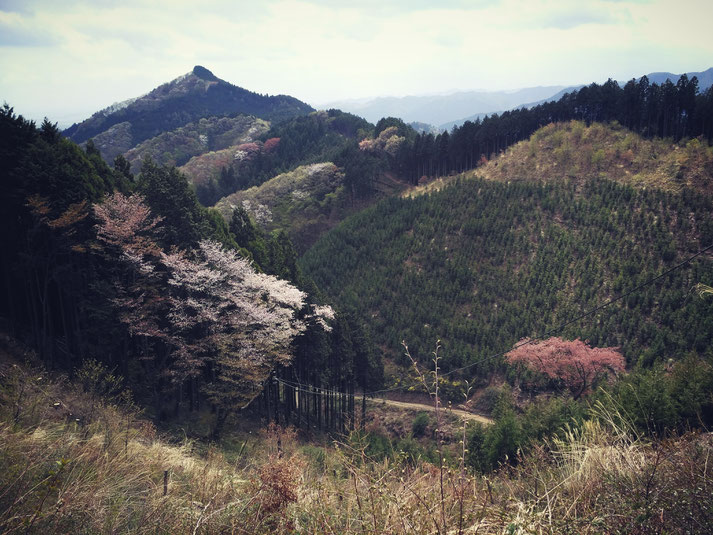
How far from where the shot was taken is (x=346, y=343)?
24672mm

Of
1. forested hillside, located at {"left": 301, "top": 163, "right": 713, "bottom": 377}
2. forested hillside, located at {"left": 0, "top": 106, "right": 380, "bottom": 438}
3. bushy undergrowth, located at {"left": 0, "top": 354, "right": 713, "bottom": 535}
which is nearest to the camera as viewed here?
bushy undergrowth, located at {"left": 0, "top": 354, "right": 713, "bottom": 535}

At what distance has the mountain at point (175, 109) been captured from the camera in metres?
129

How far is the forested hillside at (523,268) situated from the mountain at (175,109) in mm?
112689

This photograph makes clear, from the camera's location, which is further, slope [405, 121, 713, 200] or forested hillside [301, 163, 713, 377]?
Result: slope [405, 121, 713, 200]

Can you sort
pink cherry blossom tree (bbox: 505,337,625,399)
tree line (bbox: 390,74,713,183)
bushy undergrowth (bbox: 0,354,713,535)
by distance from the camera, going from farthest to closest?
tree line (bbox: 390,74,713,183) < pink cherry blossom tree (bbox: 505,337,625,399) < bushy undergrowth (bbox: 0,354,713,535)

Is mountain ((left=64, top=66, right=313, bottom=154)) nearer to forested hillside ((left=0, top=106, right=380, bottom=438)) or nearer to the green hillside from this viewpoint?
the green hillside

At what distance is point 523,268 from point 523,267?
194 mm

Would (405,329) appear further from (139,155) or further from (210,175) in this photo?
(139,155)

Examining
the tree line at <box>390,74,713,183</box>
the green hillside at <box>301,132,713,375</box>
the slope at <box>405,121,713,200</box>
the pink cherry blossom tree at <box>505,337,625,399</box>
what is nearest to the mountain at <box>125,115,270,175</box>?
the tree line at <box>390,74,713,183</box>

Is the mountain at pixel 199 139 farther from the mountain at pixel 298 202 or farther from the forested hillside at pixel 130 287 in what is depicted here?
the forested hillside at pixel 130 287

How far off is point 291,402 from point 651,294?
86.7ft

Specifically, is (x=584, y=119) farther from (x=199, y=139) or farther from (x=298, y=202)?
(x=199, y=139)

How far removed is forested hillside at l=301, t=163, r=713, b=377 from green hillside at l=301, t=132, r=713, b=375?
0.10m

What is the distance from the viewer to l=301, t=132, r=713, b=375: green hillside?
26188 mm
